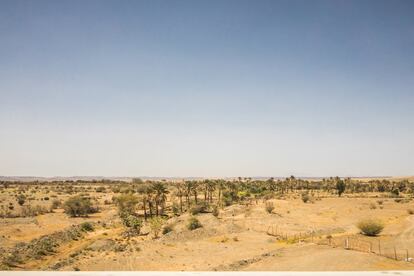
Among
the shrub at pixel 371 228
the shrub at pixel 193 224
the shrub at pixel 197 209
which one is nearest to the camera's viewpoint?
the shrub at pixel 371 228

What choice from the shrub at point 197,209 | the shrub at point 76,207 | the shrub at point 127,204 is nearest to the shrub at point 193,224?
the shrub at point 197,209

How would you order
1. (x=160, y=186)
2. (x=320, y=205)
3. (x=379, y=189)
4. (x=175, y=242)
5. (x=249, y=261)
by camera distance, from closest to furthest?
1. (x=249, y=261)
2. (x=175, y=242)
3. (x=160, y=186)
4. (x=320, y=205)
5. (x=379, y=189)

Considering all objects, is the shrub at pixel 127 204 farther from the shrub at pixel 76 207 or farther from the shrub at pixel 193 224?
the shrub at pixel 193 224

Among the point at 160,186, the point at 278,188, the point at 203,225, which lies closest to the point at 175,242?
the point at 203,225

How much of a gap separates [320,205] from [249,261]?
45.4m

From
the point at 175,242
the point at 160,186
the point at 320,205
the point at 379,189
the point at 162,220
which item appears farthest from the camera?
the point at 379,189

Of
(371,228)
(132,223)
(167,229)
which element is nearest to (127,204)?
(132,223)

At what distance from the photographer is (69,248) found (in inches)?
1544

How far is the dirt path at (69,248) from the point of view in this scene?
1253 inches

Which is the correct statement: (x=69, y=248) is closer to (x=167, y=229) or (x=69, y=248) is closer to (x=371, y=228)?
(x=167, y=229)

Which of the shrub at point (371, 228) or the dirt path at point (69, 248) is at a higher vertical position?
the shrub at point (371, 228)

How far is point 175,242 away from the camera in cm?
4144

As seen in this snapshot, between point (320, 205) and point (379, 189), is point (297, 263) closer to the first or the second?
point (320, 205)

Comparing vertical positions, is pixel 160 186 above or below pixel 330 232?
above
